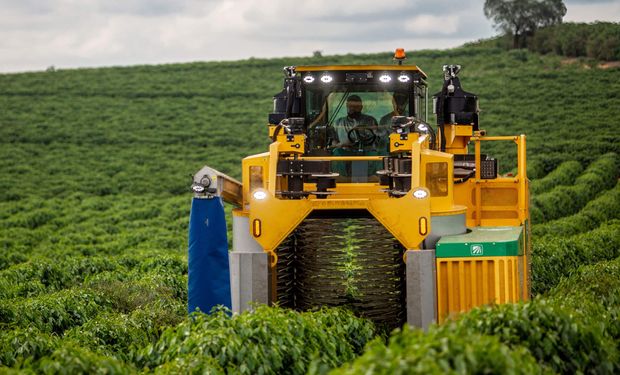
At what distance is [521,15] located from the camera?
7656 centimetres

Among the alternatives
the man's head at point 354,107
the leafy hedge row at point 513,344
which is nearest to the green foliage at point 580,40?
the man's head at point 354,107

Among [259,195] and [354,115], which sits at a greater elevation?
[354,115]

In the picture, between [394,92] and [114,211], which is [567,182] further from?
[394,92]

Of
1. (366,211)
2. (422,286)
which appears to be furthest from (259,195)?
(422,286)

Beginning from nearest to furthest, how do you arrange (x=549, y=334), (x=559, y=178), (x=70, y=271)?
(x=549, y=334) → (x=70, y=271) → (x=559, y=178)

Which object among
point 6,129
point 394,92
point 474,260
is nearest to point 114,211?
point 6,129

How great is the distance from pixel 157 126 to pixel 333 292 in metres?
51.8

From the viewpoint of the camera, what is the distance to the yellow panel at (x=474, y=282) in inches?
484

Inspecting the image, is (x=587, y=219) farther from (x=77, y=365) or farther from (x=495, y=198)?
(x=77, y=365)

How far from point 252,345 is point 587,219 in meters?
21.8

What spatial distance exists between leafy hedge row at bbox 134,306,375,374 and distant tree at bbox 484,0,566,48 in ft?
209

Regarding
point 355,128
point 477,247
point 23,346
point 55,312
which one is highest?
point 355,128

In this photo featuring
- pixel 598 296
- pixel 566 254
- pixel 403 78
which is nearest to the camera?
pixel 598 296

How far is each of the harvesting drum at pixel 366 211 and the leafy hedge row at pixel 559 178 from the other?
22.5 m
